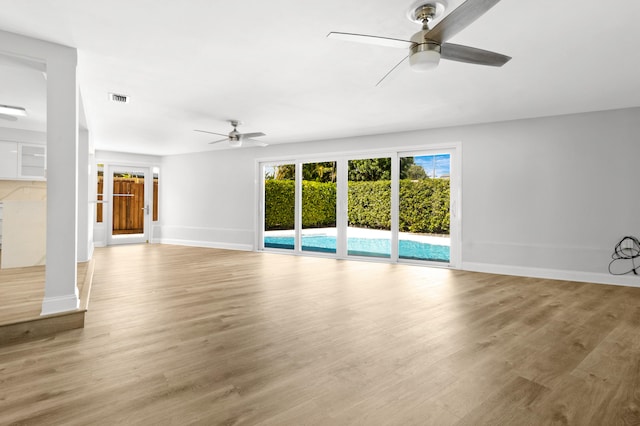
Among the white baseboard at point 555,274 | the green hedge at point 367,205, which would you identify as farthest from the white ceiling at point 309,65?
the white baseboard at point 555,274

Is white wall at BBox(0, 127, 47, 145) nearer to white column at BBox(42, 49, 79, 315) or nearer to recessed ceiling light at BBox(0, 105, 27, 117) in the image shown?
recessed ceiling light at BBox(0, 105, 27, 117)

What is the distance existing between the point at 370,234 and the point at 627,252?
155 inches

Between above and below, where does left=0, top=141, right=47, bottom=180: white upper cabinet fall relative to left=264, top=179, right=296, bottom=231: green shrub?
above

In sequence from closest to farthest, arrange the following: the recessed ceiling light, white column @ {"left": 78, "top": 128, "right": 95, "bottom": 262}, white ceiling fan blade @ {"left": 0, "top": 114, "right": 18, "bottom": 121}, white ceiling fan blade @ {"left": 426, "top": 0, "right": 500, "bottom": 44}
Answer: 1. white ceiling fan blade @ {"left": 426, "top": 0, "right": 500, "bottom": 44}
2. the recessed ceiling light
3. white ceiling fan blade @ {"left": 0, "top": 114, "right": 18, "bottom": 121}
4. white column @ {"left": 78, "top": 128, "right": 95, "bottom": 262}

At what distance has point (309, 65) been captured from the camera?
11.5 feet

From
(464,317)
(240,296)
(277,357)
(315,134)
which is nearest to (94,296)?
(240,296)

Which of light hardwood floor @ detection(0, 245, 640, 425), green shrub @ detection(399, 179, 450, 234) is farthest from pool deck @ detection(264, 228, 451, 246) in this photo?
light hardwood floor @ detection(0, 245, 640, 425)

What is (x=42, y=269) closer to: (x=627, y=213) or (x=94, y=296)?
(x=94, y=296)

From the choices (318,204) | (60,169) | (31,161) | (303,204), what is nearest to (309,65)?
(60,169)

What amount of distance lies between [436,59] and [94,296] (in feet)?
14.1

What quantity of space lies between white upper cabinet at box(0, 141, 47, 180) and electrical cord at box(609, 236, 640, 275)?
9.36 m

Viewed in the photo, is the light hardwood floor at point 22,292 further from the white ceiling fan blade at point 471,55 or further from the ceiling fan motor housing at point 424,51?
the white ceiling fan blade at point 471,55

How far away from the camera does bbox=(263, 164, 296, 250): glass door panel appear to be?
25.9 ft

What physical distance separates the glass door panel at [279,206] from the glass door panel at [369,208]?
4.84 ft
